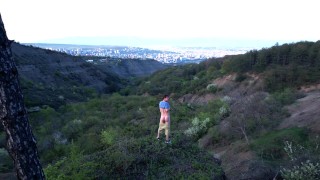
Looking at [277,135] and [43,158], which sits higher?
[277,135]

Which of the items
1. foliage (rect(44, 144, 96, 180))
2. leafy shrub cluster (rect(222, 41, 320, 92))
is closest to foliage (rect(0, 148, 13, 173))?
foliage (rect(44, 144, 96, 180))

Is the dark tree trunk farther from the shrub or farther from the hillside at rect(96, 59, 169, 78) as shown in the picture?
the hillside at rect(96, 59, 169, 78)

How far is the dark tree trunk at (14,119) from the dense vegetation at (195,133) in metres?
2.50

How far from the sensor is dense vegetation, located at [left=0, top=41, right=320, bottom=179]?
7.02 m

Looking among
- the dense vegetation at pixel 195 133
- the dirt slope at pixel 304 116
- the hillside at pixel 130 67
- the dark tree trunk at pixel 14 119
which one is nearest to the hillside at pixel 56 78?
the dense vegetation at pixel 195 133

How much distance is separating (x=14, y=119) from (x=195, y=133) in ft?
45.4

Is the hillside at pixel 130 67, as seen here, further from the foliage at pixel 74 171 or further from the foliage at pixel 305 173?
the foliage at pixel 74 171

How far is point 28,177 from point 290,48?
3118cm

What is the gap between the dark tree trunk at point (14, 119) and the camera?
355cm

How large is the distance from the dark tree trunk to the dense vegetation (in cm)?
250

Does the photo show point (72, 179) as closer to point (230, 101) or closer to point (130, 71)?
point (230, 101)

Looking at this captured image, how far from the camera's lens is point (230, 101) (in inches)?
906

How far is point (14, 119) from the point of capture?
3592 mm

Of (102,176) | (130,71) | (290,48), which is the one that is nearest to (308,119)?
(102,176)
